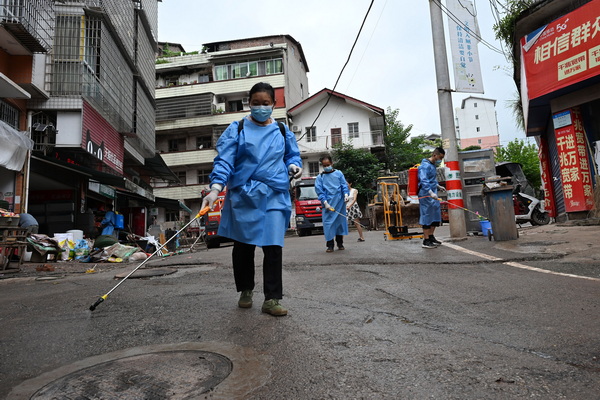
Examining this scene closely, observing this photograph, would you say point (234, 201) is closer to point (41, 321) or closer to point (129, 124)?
→ point (41, 321)

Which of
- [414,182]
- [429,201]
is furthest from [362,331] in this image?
[414,182]

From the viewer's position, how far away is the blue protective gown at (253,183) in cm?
296

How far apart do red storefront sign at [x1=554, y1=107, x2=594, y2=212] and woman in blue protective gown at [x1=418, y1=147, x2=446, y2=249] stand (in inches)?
173

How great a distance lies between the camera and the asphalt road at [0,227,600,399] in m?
1.59

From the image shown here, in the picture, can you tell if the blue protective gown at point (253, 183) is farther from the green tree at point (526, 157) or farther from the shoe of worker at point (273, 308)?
the green tree at point (526, 157)

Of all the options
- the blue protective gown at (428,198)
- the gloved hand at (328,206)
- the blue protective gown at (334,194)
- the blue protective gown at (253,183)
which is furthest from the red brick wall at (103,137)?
the blue protective gown at (253,183)

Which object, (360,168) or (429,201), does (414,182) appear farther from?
(360,168)

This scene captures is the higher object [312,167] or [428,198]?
[312,167]

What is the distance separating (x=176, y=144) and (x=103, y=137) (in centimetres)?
2032

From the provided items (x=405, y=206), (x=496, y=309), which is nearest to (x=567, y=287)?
(x=496, y=309)

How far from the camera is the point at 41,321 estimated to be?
2926 mm

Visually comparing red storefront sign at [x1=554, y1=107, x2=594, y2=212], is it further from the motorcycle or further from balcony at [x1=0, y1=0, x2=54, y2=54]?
balcony at [x1=0, y1=0, x2=54, y2=54]

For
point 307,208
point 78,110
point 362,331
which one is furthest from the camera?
point 307,208

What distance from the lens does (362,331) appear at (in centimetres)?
231
